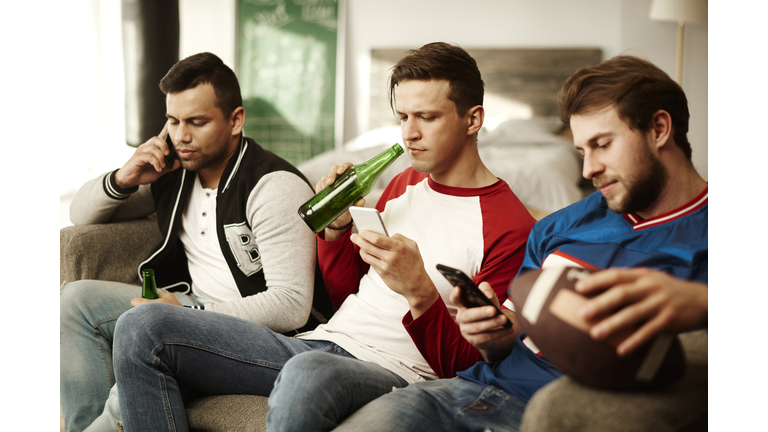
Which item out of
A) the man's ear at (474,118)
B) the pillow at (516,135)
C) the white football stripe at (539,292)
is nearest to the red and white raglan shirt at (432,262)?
the man's ear at (474,118)

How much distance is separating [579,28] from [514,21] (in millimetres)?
881

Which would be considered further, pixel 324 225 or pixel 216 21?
pixel 216 21

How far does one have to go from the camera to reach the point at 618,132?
2.20 feet

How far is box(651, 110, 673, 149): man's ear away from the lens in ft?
2.17

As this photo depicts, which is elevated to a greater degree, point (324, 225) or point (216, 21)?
point (216, 21)

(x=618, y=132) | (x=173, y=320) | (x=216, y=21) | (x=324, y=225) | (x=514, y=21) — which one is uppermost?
(x=514, y=21)

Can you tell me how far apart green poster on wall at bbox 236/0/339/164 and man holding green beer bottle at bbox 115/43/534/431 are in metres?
0.97

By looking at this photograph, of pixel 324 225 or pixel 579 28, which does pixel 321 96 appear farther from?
pixel 324 225

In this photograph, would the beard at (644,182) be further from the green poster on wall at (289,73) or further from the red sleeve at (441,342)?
the green poster on wall at (289,73)

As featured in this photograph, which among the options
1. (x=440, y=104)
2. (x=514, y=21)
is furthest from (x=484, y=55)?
(x=440, y=104)

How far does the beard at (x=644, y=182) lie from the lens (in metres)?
0.66

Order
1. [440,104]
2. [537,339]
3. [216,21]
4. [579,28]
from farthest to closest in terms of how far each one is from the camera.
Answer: [579,28] < [216,21] < [440,104] < [537,339]

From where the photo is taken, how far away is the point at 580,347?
603 mm

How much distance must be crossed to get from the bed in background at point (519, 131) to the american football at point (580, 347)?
1.94 ft
